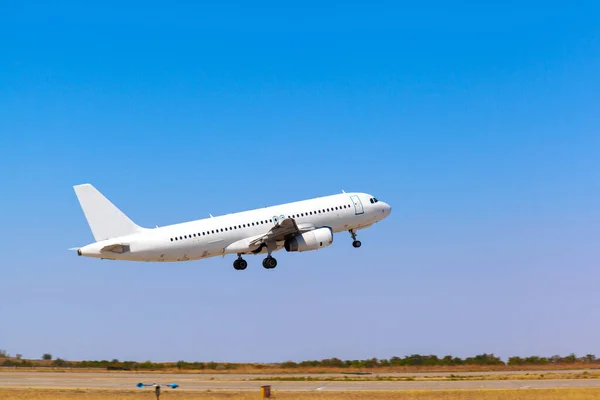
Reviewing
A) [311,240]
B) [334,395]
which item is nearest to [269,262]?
[311,240]

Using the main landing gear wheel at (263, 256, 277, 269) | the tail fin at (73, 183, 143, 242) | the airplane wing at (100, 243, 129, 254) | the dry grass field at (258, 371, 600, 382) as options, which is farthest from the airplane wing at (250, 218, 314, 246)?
the dry grass field at (258, 371, 600, 382)

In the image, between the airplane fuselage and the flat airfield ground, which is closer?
the flat airfield ground

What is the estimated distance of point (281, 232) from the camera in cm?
7606

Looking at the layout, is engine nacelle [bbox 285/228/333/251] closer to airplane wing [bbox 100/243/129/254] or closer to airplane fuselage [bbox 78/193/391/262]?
airplane fuselage [bbox 78/193/391/262]

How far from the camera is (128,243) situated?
233 feet

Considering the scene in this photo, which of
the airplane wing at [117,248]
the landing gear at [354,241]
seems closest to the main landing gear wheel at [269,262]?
the landing gear at [354,241]

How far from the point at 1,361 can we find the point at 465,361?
1727 inches

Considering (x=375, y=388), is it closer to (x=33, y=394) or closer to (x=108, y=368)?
(x=33, y=394)

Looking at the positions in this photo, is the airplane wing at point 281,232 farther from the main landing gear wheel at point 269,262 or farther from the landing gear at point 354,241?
the landing gear at point 354,241

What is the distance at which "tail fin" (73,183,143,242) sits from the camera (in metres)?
72.1

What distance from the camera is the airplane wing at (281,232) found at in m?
74.9

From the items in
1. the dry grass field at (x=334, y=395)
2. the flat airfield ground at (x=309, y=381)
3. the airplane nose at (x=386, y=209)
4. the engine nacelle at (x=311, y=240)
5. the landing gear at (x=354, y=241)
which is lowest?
the dry grass field at (x=334, y=395)

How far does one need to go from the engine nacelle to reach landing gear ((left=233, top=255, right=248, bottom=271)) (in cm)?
425

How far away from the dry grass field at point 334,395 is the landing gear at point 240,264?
24.2 m
